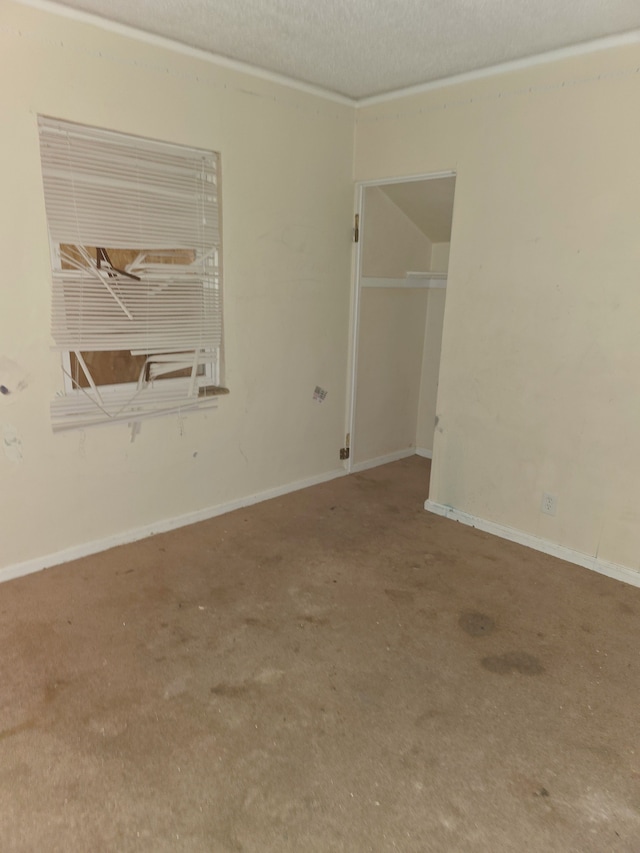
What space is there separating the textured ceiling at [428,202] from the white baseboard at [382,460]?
64.6 inches

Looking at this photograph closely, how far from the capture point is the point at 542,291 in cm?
294

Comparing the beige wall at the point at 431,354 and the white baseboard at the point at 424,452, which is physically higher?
the beige wall at the point at 431,354

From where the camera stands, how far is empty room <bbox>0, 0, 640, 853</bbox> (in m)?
1.72

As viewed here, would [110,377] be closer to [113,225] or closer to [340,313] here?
[113,225]

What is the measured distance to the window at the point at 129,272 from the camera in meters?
2.59

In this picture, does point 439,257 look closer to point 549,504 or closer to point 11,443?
point 549,504

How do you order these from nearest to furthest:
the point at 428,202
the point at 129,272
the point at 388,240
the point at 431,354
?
the point at 129,272, the point at 428,202, the point at 388,240, the point at 431,354

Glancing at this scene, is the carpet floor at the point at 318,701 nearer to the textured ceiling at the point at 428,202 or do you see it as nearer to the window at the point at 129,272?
the window at the point at 129,272

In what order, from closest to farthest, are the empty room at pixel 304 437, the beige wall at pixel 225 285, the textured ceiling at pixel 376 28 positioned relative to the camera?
the empty room at pixel 304 437
the textured ceiling at pixel 376 28
the beige wall at pixel 225 285

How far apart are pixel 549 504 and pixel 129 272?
8.06 ft

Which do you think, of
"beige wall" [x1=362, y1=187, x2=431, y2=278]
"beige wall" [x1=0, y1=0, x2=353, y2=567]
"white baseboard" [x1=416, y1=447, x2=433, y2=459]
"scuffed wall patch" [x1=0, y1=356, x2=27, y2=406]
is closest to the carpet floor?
"beige wall" [x1=0, y1=0, x2=353, y2=567]

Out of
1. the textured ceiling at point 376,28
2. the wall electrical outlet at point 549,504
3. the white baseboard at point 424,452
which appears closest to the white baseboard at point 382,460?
the white baseboard at point 424,452

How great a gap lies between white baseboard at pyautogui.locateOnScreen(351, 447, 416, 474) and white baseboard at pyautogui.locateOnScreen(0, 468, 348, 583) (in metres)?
0.31

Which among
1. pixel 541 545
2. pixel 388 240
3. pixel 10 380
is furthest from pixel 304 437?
pixel 10 380
